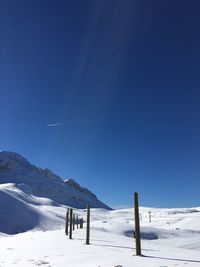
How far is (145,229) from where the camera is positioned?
4122cm

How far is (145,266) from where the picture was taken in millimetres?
11234

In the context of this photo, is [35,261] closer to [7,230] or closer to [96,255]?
[96,255]

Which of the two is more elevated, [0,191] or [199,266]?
[0,191]

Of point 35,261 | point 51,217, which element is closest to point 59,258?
point 35,261

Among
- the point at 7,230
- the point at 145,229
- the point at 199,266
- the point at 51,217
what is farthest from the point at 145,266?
the point at 51,217

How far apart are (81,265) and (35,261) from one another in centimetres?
229

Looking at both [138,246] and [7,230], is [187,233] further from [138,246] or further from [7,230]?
[7,230]

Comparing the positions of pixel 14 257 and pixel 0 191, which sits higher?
pixel 0 191

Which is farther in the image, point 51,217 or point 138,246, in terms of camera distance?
point 51,217

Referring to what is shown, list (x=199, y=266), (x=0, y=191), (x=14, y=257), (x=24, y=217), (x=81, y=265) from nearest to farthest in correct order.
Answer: (x=199, y=266)
(x=81, y=265)
(x=14, y=257)
(x=24, y=217)
(x=0, y=191)

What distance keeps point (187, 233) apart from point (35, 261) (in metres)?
29.8

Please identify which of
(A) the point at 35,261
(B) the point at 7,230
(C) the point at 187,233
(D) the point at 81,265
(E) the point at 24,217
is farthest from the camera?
(E) the point at 24,217

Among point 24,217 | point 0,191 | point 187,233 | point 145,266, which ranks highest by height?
point 0,191

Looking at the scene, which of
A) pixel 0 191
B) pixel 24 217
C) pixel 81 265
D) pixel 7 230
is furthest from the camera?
pixel 0 191
